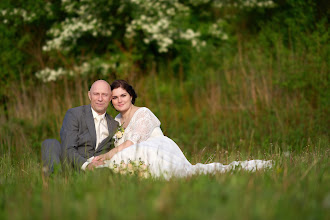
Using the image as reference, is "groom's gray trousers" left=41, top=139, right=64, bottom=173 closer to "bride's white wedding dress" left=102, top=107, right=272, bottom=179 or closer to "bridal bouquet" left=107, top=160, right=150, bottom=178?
"bride's white wedding dress" left=102, top=107, right=272, bottom=179

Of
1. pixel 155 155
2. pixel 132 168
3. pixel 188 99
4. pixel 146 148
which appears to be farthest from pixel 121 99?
pixel 188 99

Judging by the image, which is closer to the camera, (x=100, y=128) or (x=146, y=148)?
(x=146, y=148)

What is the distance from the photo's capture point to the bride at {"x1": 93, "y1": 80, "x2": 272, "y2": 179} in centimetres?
417

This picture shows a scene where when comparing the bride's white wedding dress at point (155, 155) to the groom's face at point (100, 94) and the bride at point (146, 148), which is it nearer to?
the bride at point (146, 148)

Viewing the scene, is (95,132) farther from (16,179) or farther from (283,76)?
(283,76)

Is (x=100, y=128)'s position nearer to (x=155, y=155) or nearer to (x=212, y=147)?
(x=155, y=155)

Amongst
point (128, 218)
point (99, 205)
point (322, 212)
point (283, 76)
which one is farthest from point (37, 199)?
point (283, 76)

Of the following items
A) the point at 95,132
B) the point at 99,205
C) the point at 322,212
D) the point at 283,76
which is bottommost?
the point at 322,212

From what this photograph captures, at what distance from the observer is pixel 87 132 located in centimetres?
488

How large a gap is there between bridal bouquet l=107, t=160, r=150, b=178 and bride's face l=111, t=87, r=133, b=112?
3.48 feet

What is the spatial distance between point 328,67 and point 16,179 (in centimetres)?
673

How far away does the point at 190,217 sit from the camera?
231cm

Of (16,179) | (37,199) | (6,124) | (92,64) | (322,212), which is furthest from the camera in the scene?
(92,64)

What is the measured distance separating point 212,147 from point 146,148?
2688 mm
